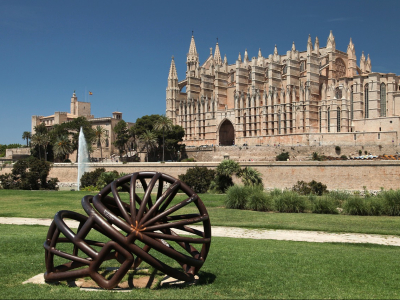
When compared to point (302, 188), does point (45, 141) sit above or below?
above

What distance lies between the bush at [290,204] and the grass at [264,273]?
34.1 feet

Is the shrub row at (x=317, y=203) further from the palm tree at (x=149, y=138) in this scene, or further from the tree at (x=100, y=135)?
the tree at (x=100, y=135)

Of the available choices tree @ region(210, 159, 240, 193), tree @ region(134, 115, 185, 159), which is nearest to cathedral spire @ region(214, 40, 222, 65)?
tree @ region(134, 115, 185, 159)

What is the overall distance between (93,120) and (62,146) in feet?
49.9

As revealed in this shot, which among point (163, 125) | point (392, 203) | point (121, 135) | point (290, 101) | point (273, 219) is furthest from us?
point (121, 135)

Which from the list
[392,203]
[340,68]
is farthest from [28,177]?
[340,68]

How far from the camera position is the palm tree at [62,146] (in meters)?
60.2

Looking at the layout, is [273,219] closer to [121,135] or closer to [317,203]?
[317,203]

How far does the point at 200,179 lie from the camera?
3575 cm

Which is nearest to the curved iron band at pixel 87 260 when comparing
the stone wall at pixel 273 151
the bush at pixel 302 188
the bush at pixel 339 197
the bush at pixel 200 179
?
the bush at pixel 339 197

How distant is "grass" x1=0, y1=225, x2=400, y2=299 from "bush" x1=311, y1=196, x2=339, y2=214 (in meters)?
10.0

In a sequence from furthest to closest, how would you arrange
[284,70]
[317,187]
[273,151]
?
[284,70]
[273,151]
[317,187]

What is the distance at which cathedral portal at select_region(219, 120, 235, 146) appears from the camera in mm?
70062

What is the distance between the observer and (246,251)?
439 inches
